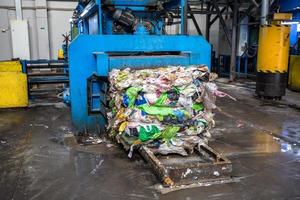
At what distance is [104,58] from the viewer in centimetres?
404

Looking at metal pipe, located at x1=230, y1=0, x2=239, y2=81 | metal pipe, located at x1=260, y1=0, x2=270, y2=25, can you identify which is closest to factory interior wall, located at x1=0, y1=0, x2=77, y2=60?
metal pipe, located at x1=230, y1=0, x2=239, y2=81

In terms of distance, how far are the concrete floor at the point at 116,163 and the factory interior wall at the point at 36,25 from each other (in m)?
9.84

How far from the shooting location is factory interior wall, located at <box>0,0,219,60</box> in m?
14.2

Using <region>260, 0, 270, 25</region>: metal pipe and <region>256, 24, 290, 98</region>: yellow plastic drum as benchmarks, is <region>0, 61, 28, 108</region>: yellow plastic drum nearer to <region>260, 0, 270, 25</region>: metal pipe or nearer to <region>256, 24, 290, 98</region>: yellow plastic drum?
<region>256, 24, 290, 98</region>: yellow plastic drum

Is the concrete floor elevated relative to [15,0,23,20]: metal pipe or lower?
lower

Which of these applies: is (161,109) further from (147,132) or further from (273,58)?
(273,58)

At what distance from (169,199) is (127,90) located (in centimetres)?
137

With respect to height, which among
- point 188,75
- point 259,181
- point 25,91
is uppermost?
point 188,75

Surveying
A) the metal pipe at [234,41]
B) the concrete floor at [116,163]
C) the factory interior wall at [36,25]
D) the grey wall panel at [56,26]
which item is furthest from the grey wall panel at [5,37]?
the metal pipe at [234,41]

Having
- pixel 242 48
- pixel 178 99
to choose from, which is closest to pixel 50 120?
pixel 178 99

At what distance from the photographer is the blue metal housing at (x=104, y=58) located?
418 cm

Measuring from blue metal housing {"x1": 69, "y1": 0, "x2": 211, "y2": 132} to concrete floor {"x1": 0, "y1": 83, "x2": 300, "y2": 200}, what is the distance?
53 cm

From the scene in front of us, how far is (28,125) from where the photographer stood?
16.9ft

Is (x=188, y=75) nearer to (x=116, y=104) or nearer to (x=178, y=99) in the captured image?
(x=178, y=99)
